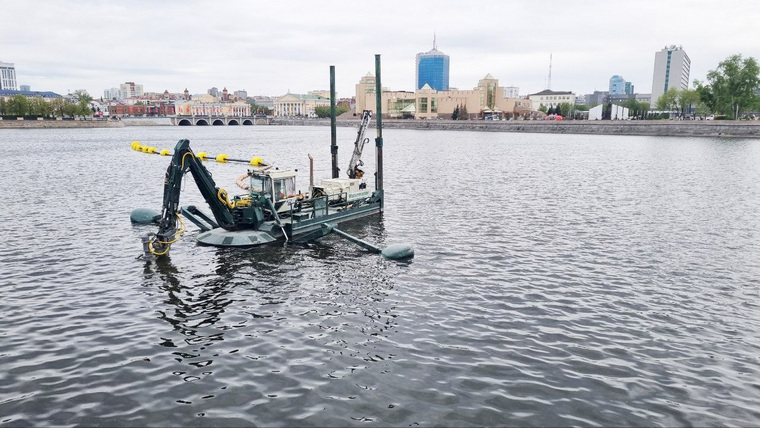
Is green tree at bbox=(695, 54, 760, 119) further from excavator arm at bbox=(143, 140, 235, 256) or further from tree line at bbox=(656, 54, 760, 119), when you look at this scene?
excavator arm at bbox=(143, 140, 235, 256)

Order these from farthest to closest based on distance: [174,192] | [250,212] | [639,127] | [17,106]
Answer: [17,106]
[639,127]
[250,212]
[174,192]

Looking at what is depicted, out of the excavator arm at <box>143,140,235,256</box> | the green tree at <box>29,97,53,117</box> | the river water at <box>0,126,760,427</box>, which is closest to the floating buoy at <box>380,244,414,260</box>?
the river water at <box>0,126,760,427</box>

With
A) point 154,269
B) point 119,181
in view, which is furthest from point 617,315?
point 119,181

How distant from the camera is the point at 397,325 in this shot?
698 inches

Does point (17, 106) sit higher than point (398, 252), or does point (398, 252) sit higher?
point (17, 106)

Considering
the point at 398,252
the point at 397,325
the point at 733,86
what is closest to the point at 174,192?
the point at 398,252

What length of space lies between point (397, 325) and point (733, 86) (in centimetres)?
16111

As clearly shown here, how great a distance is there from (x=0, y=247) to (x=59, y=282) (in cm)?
850

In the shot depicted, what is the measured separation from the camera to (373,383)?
1388 cm

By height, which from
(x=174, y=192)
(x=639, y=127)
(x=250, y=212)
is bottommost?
(x=250, y=212)

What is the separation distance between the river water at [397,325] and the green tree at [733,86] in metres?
130

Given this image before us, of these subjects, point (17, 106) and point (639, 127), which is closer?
point (639, 127)

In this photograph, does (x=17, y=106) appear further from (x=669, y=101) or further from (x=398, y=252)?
(x=669, y=101)

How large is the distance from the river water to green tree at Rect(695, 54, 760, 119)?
13014 centimetres
